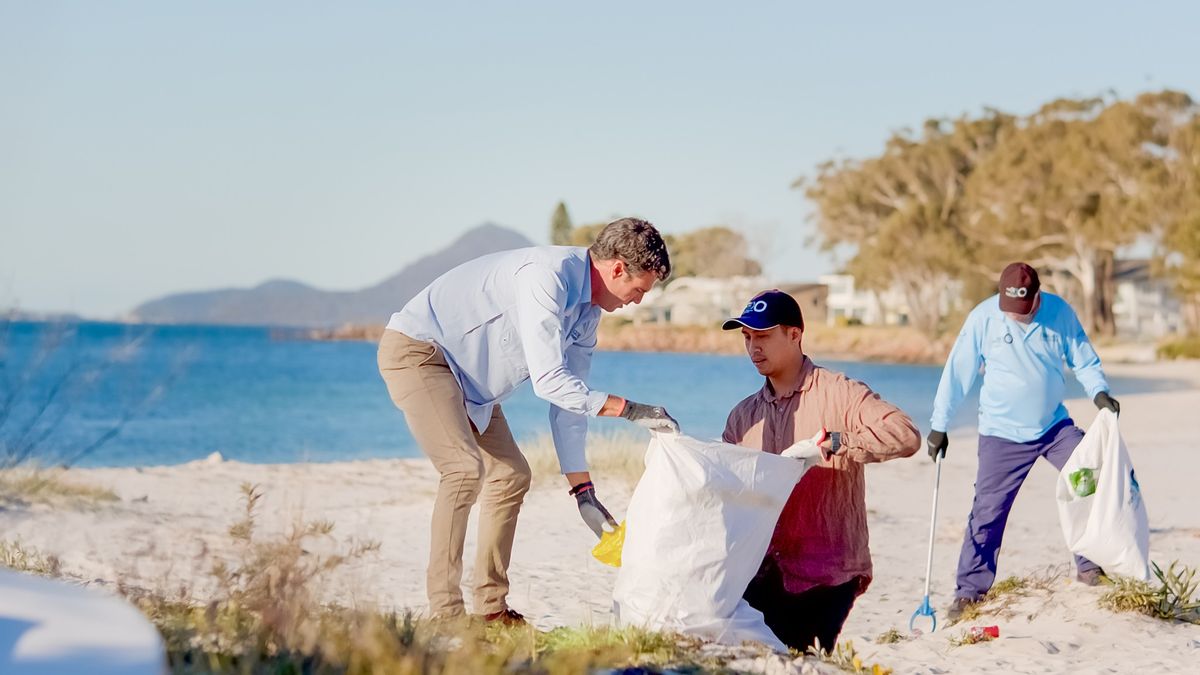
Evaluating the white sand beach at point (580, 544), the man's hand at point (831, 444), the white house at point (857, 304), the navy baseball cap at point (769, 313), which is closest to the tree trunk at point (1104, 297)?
the white house at point (857, 304)

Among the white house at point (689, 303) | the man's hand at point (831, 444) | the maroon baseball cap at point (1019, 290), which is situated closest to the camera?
the man's hand at point (831, 444)

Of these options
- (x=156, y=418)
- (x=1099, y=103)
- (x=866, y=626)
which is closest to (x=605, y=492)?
(x=866, y=626)

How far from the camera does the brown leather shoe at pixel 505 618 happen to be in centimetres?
511

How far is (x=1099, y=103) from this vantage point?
52.1m

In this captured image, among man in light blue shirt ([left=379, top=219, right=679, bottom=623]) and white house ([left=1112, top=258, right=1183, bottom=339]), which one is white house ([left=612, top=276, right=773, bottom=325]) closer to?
white house ([left=1112, top=258, right=1183, bottom=339])

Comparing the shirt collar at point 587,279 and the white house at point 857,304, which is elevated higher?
the shirt collar at point 587,279

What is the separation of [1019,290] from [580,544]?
3.78m

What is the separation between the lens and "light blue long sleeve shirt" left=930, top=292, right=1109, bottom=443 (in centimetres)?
691

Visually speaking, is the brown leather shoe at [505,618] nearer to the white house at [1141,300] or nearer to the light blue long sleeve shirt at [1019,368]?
the light blue long sleeve shirt at [1019,368]

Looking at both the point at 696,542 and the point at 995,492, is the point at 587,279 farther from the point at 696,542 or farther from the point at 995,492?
the point at 995,492

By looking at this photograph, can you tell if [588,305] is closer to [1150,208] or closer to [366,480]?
[366,480]

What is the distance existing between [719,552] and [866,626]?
265cm

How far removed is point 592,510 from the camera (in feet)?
17.0

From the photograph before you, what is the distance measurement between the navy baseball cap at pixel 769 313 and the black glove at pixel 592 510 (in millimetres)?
873
